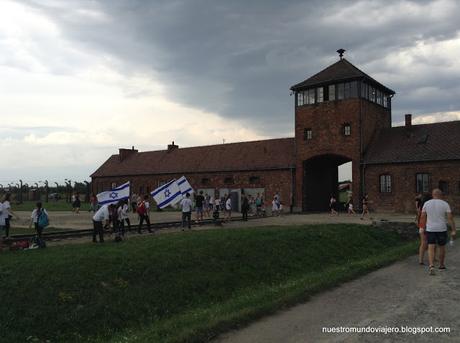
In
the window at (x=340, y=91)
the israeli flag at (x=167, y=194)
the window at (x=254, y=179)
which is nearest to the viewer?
the israeli flag at (x=167, y=194)

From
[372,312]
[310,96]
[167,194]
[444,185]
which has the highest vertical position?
[310,96]

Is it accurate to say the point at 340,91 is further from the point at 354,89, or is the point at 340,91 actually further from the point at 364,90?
the point at 364,90

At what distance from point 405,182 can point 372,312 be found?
1107 inches

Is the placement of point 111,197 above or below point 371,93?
below

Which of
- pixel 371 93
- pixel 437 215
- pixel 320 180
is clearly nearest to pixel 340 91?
pixel 371 93

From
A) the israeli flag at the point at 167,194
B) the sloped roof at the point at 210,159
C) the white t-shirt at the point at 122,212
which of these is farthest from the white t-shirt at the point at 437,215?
the sloped roof at the point at 210,159

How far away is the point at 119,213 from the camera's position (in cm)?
1712

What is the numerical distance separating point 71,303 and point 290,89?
33745mm

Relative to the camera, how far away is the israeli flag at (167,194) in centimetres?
2288

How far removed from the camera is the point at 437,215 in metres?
10.5

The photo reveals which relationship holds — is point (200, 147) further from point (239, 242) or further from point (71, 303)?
point (71, 303)

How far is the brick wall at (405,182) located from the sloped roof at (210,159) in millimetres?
7337

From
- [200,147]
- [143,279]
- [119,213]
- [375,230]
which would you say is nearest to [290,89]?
[200,147]

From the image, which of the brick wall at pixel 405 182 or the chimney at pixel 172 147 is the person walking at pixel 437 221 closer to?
the brick wall at pixel 405 182
